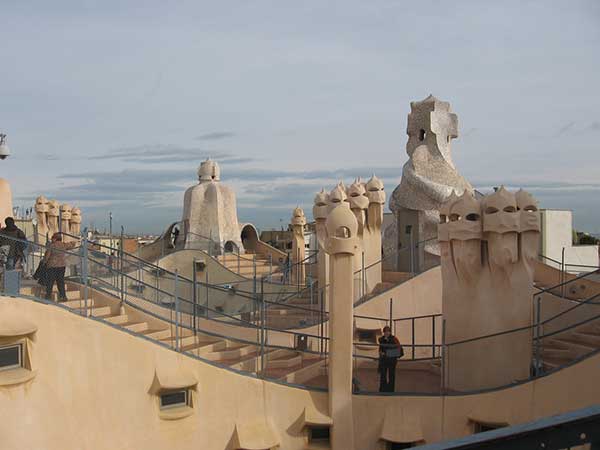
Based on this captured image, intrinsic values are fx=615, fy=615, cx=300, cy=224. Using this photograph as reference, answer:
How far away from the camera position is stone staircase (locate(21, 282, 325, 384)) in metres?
9.92

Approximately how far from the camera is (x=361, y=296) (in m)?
15.2

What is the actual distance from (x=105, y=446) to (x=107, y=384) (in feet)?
2.79

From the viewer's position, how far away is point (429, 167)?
18.7 m

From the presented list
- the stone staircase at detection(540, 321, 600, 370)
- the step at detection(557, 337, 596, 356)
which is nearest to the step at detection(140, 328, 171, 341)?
the stone staircase at detection(540, 321, 600, 370)

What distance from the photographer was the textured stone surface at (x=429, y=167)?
17953mm

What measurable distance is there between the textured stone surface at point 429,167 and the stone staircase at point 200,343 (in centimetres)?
783

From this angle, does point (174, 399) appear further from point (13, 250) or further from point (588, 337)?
point (588, 337)

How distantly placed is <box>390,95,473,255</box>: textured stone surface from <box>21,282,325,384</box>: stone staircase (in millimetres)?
7831

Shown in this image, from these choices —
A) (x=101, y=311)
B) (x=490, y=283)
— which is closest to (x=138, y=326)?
(x=101, y=311)

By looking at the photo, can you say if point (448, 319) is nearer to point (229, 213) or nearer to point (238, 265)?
point (238, 265)

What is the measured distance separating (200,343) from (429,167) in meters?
10.4

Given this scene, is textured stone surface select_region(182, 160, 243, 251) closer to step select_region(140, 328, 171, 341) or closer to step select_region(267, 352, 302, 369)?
step select_region(267, 352, 302, 369)

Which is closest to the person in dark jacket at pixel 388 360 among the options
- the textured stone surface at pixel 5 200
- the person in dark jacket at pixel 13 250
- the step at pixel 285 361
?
the step at pixel 285 361

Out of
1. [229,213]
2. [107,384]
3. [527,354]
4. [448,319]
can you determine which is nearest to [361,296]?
[448,319]
